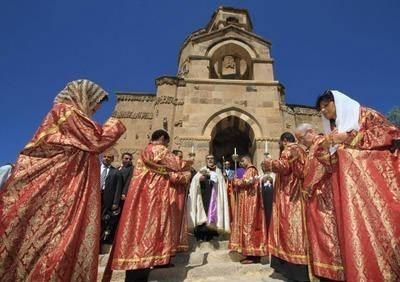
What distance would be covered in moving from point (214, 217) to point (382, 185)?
3637 millimetres

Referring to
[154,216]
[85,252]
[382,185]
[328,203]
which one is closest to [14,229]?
[85,252]

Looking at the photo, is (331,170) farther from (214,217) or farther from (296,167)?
(214,217)

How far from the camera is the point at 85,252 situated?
2432 mm

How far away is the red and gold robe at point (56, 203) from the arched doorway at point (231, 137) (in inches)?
318

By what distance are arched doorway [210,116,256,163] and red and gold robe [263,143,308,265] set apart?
272 inches

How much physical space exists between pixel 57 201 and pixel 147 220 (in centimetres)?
136

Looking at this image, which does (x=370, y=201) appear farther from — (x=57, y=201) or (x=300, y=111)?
(x=300, y=111)

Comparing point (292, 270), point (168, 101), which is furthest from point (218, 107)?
point (292, 270)

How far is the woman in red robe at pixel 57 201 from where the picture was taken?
2.23 metres

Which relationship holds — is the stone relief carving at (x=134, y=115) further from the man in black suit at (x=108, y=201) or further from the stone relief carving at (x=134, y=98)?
the man in black suit at (x=108, y=201)

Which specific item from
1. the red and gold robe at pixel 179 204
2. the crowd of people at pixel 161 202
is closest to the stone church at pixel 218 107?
the red and gold robe at pixel 179 204

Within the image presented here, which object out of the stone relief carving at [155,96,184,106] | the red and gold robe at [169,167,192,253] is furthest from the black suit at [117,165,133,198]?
the stone relief carving at [155,96,184,106]

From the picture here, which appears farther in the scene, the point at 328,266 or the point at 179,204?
the point at 179,204

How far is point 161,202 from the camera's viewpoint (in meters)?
3.79
